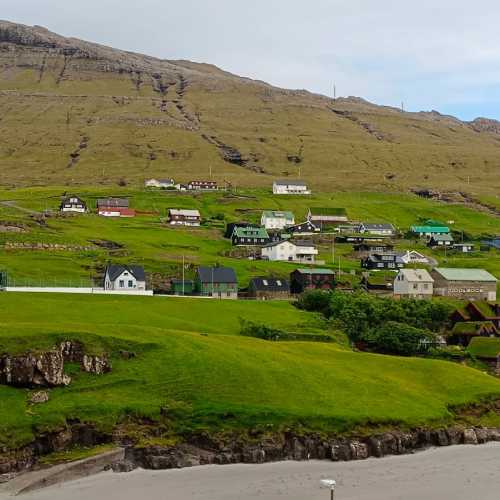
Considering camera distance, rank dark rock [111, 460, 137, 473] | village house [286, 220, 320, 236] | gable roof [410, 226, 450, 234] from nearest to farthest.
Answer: dark rock [111, 460, 137, 473], village house [286, 220, 320, 236], gable roof [410, 226, 450, 234]

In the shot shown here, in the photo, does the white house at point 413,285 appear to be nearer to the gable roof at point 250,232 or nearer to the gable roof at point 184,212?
the gable roof at point 250,232

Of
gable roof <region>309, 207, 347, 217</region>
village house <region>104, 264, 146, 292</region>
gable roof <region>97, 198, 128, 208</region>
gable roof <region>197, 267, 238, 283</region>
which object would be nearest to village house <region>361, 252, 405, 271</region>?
gable roof <region>197, 267, 238, 283</region>

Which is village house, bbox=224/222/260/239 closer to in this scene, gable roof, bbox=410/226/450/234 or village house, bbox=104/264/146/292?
gable roof, bbox=410/226/450/234

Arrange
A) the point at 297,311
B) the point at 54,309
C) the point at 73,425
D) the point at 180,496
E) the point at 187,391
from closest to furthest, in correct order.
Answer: the point at 180,496
the point at 73,425
the point at 187,391
the point at 54,309
the point at 297,311

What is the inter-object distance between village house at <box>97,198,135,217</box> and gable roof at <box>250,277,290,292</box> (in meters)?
75.7

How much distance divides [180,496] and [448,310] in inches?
2514

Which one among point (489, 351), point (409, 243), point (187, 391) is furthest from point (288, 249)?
point (187, 391)

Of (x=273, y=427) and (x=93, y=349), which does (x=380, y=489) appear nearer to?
(x=273, y=427)

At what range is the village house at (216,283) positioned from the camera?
11052 cm

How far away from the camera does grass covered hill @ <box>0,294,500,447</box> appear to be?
52031 mm

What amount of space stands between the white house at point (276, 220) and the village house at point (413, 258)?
129 ft

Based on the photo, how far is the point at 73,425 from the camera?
49906 millimetres

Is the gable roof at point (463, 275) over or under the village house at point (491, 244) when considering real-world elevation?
under

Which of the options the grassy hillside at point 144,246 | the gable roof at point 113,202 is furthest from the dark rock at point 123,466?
the gable roof at point 113,202
